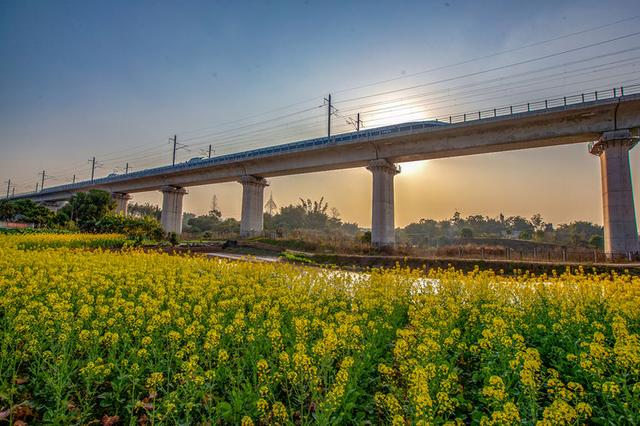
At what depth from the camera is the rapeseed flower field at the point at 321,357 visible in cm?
279

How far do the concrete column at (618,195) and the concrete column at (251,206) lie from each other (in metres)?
28.4

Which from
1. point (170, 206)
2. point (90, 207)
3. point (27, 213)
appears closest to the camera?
point (90, 207)

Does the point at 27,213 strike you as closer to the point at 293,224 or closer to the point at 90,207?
the point at 90,207

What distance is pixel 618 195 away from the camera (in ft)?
67.1

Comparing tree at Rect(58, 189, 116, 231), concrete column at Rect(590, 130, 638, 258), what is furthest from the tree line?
concrete column at Rect(590, 130, 638, 258)

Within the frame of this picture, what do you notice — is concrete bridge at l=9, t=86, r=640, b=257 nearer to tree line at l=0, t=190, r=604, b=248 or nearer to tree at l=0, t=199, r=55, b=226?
tree line at l=0, t=190, r=604, b=248

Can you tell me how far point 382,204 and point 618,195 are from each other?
572 inches


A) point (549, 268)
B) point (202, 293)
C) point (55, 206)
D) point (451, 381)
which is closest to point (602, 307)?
point (451, 381)

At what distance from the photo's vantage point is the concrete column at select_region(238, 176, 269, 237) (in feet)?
120

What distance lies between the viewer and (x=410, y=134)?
2577 cm

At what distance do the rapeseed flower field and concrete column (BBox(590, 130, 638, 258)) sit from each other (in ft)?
56.5

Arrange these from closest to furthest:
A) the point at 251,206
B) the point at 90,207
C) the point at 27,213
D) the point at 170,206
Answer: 1. the point at 90,207
2. the point at 251,206
3. the point at 170,206
4. the point at 27,213

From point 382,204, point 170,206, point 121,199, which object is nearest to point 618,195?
point 382,204

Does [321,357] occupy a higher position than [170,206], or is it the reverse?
[170,206]
